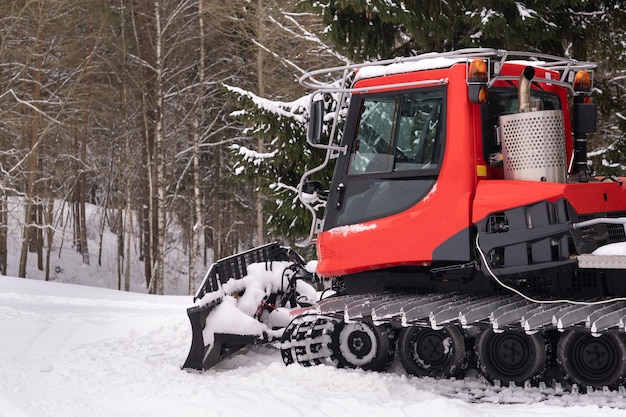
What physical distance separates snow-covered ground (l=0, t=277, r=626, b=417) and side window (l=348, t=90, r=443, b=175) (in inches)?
70.0

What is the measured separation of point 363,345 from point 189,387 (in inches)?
60.0

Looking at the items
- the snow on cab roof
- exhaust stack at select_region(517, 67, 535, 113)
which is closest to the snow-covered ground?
exhaust stack at select_region(517, 67, 535, 113)

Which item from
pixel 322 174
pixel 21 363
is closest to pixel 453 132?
pixel 21 363

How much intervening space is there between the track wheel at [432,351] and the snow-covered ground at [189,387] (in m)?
0.13

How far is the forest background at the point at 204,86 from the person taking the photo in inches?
420

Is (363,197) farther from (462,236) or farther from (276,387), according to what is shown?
(276,387)

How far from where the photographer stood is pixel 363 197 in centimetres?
673

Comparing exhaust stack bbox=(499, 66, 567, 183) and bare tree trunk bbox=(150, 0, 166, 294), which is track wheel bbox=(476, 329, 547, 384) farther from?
bare tree trunk bbox=(150, 0, 166, 294)

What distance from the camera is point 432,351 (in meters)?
6.46

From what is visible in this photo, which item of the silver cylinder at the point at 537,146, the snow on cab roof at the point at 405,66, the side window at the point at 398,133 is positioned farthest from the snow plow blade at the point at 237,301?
the silver cylinder at the point at 537,146

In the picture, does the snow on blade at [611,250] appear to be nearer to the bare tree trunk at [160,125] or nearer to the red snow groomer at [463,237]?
the red snow groomer at [463,237]

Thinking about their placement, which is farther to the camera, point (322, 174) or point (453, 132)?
point (322, 174)

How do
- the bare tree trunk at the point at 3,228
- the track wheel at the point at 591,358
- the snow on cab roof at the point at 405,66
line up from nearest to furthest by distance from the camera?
the track wheel at the point at 591,358 < the snow on cab roof at the point at 405,66 < the bare tree trunk at the point at 3,228

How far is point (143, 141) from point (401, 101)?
2170 cm
